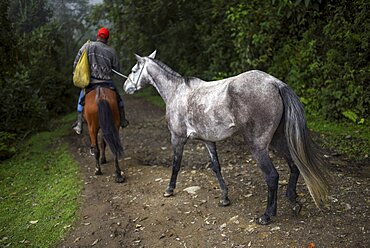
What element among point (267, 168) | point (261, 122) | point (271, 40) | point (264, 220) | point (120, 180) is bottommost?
point (120, 180)

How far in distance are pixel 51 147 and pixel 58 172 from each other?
2.39 metres

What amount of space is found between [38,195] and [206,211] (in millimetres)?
3389

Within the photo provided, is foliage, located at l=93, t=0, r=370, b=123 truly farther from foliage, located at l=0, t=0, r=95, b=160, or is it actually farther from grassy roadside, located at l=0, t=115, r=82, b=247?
grassy roadside, located at l=0, t=115, r=82, b=247

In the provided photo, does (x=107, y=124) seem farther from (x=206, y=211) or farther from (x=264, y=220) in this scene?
(x=264, y=220)

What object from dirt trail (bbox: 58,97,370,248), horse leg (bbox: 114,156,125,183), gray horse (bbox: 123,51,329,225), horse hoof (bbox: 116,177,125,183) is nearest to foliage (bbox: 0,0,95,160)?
dirt trail (bbox: 58,97,370,248)

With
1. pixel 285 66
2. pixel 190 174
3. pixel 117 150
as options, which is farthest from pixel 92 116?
pixel 285 66

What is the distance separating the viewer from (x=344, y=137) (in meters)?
7.59

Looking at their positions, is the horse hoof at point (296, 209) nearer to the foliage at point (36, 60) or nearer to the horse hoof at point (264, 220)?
the horse hoof at point (264, 220)

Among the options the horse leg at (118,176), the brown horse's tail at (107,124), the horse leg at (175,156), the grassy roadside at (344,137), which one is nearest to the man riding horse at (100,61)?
the brown horse's tail at (107,124)

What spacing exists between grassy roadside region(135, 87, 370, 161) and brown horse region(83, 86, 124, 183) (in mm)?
3993

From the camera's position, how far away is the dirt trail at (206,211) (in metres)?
4.25

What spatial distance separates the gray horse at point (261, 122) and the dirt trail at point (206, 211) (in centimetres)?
28

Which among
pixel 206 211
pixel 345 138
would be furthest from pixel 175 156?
pixel 345 138

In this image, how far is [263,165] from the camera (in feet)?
14.3
